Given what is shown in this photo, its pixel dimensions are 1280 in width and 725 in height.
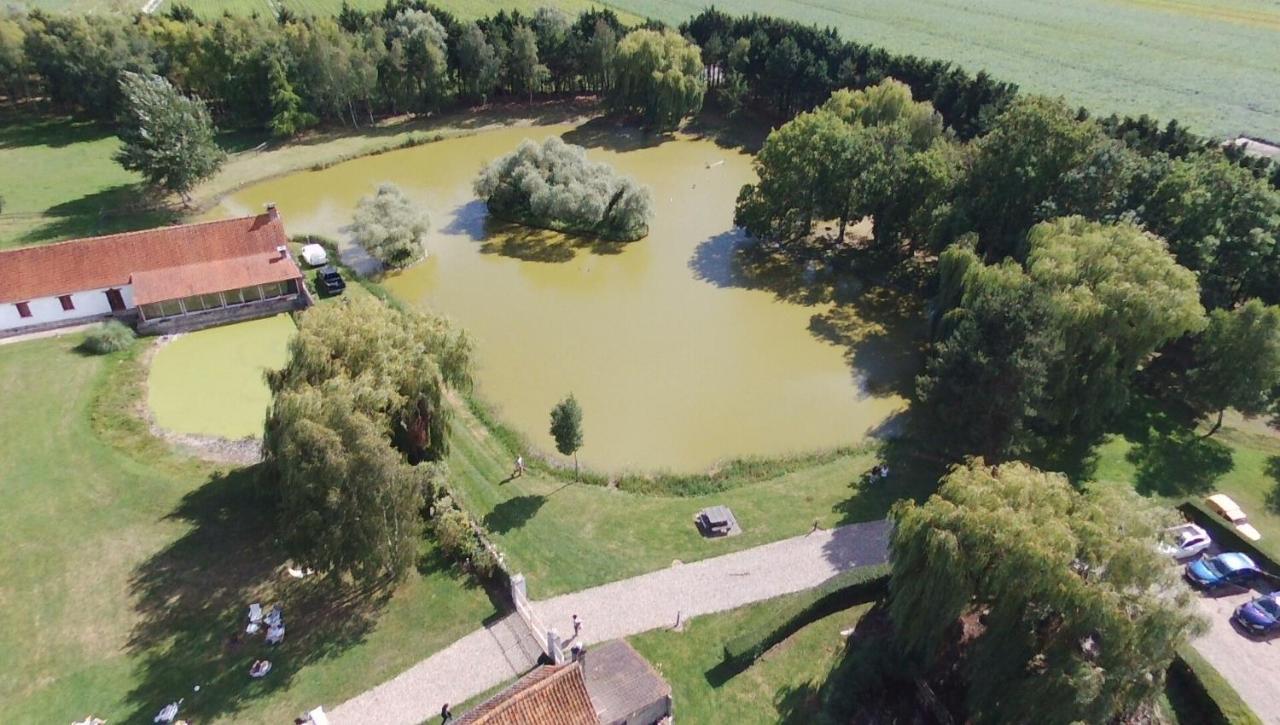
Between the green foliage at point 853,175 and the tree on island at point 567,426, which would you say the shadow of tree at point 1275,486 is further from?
the tree on island at point 567,426

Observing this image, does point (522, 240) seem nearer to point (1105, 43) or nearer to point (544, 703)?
point (544, 703)

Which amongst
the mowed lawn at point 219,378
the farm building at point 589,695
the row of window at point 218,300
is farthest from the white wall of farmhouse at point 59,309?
the farm building at point 589,695

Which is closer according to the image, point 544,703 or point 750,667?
point 544,703

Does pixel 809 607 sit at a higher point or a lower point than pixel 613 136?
lower

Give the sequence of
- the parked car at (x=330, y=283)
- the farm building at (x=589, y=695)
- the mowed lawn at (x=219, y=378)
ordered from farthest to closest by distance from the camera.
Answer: the parked car at (x=330, y=283)
the mowed lawn at (x=219, y=378)
the farm building at (x=589, y=695)

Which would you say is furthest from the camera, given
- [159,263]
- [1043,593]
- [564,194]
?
[564,194]

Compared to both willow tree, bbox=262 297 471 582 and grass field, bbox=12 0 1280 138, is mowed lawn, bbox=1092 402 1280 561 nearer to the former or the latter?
willow tree, bbox=262 297 471 582

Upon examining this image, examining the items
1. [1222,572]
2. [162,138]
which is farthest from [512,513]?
[162,138]
